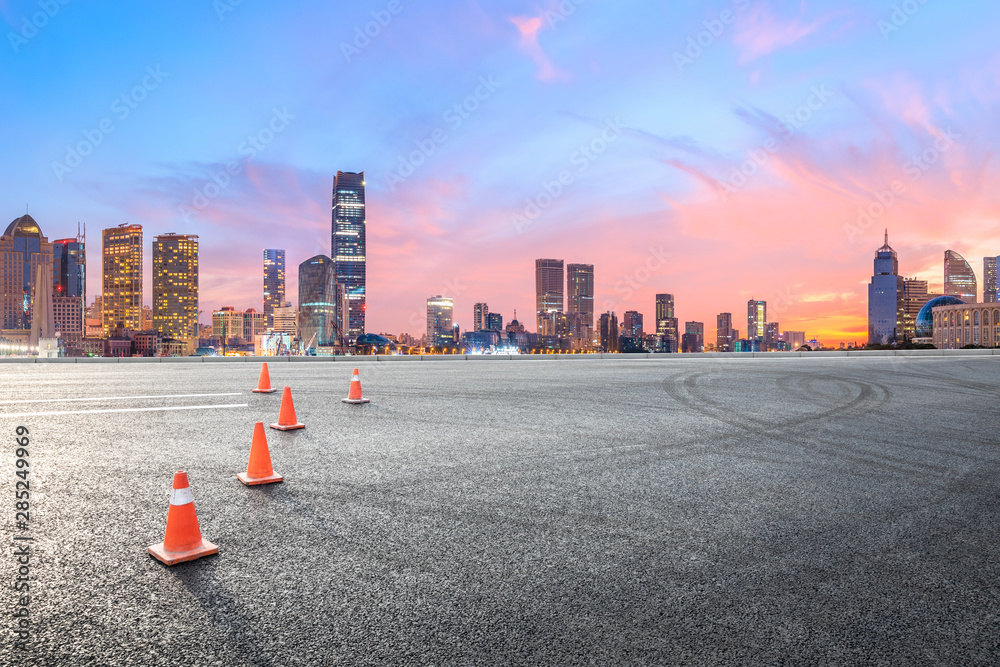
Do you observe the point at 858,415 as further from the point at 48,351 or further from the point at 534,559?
the point at 48,351

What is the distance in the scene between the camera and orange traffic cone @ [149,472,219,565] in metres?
3.88

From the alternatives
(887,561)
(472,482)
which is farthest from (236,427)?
(887,561)

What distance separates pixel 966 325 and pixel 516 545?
714ft

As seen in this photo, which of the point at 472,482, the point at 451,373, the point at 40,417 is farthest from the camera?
the point at 451,373

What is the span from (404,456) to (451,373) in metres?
13.1

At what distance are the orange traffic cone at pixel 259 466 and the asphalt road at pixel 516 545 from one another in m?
0.14

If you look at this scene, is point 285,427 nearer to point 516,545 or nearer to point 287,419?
point 287,419

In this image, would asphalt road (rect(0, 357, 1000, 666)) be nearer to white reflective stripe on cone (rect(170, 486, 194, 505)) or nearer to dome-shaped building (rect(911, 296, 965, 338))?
white reflective stripe on cone (rect(170, 486, 194, 505))

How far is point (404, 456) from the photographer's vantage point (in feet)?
22.7

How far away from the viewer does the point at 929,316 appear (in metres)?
192

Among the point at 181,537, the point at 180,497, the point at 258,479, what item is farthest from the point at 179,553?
the point at 258,479

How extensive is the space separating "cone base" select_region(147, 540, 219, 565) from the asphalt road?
0.23ft

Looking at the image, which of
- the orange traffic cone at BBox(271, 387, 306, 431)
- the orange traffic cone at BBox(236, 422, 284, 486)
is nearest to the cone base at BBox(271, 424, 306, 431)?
the orange traffic cone at BBox(271, 387, 306, 431)

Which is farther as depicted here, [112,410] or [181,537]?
[112,410]
